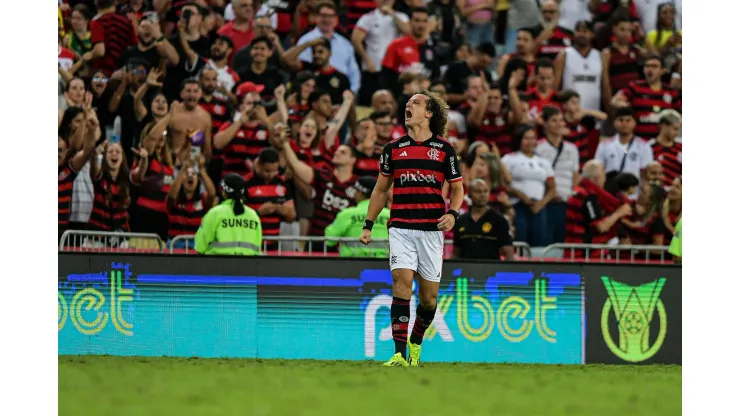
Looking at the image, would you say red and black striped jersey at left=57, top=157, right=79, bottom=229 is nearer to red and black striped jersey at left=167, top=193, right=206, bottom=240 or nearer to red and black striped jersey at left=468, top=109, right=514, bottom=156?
red and black striped jersey at left=167, top=193, right=206, bottom=240

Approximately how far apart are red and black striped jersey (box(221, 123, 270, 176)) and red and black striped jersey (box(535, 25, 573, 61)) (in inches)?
186

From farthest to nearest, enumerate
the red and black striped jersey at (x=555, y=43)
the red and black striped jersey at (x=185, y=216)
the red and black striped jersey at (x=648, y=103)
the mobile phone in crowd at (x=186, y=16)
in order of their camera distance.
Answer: the red and black striped jersey at (x=555, y=43) < the red and black striped jersey at (x=648, y=103) < the mobile phone in crowd at (x=186, y=16) < the red and black striped jersey at (x=185, y=216)

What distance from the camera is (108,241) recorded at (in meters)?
13.9

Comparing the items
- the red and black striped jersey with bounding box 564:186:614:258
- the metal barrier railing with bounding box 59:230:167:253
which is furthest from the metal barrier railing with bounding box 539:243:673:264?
the metal barrier railing with bounding box 59:230:167:253

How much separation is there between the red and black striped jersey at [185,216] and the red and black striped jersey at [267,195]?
65 centimetres

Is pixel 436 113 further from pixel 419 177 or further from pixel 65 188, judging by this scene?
pixel 65 188

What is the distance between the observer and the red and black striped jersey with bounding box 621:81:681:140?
667 inches

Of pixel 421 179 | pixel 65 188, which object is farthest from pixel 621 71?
pixel 421 179

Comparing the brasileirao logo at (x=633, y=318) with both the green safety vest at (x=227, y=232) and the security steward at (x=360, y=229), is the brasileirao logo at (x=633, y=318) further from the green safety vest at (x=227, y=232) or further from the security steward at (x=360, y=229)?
the green safety vest at (x=227, y=232)

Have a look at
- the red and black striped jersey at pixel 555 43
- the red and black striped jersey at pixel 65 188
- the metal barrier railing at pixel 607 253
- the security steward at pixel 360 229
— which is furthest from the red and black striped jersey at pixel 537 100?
the red and black striped jersey at pixel 65 188

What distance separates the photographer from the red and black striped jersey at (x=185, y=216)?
14.3 metres
